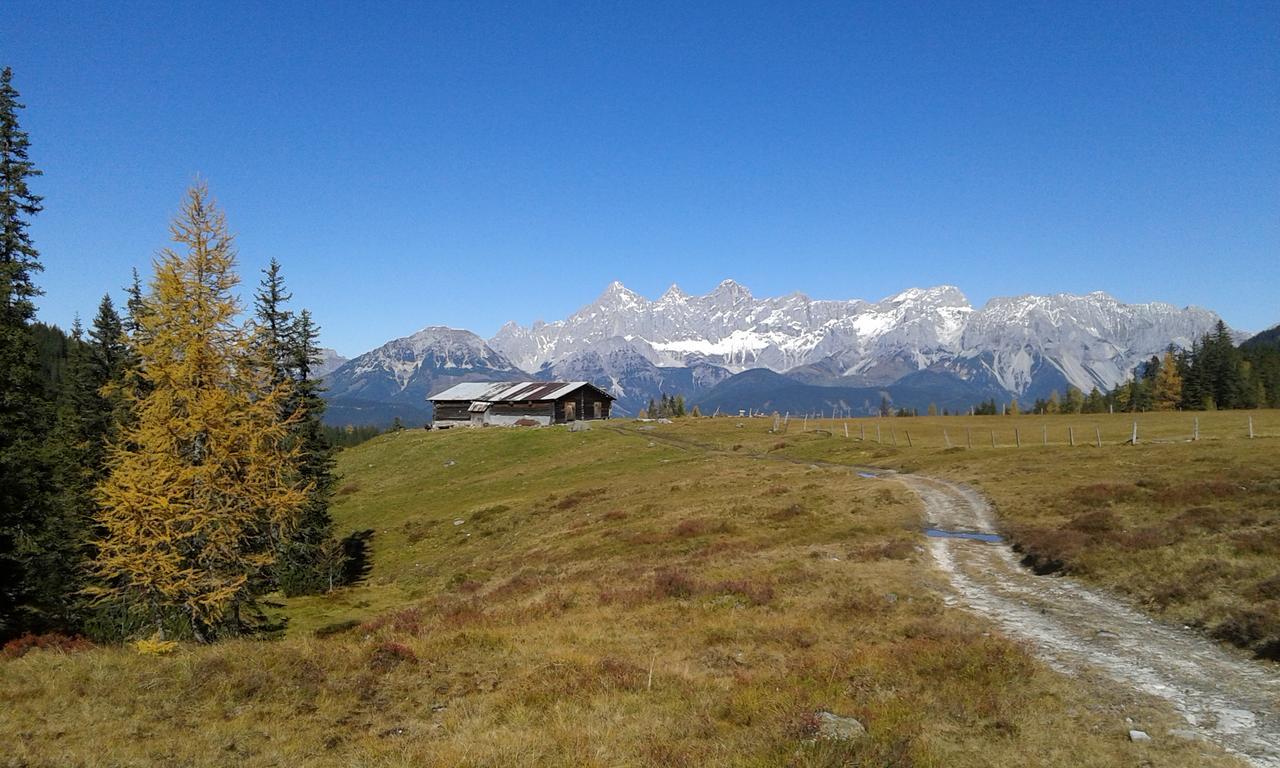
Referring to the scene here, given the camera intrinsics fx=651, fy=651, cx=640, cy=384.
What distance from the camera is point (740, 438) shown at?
8638 cm

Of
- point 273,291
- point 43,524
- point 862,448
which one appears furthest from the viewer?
point 862,448

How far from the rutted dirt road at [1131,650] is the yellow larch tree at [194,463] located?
24.3 metres

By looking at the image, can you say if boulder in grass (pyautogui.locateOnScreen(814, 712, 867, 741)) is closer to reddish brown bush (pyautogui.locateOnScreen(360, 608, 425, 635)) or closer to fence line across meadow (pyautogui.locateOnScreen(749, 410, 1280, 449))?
reddish brown bush (pyautogui.locateOnScreen(360, 608, 425, 635))

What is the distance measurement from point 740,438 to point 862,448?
20.1 meters

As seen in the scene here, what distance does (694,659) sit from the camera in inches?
678

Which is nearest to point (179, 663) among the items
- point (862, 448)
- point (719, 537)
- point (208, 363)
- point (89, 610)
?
point (208, 363)

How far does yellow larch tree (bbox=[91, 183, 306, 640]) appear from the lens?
20984mm

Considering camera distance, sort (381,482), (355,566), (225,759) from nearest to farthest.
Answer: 1. (225,759)
2. (355,566)
3. (381,482)

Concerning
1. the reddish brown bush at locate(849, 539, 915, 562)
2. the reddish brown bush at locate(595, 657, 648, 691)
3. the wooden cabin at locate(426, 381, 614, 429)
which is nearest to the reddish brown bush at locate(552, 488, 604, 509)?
the reddish brown bush at locate(849, 539, 915, 562)

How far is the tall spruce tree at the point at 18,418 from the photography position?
90.2ft

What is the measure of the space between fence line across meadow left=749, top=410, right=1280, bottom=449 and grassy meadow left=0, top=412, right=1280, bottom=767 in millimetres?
18112

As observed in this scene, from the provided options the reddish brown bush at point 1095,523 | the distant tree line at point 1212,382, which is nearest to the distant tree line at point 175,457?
the reddish brown bush at point 1095,523

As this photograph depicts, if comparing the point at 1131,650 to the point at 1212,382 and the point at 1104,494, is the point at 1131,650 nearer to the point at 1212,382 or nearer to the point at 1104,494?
the point at 1104,494

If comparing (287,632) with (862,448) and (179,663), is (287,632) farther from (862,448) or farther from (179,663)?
(862,448)
